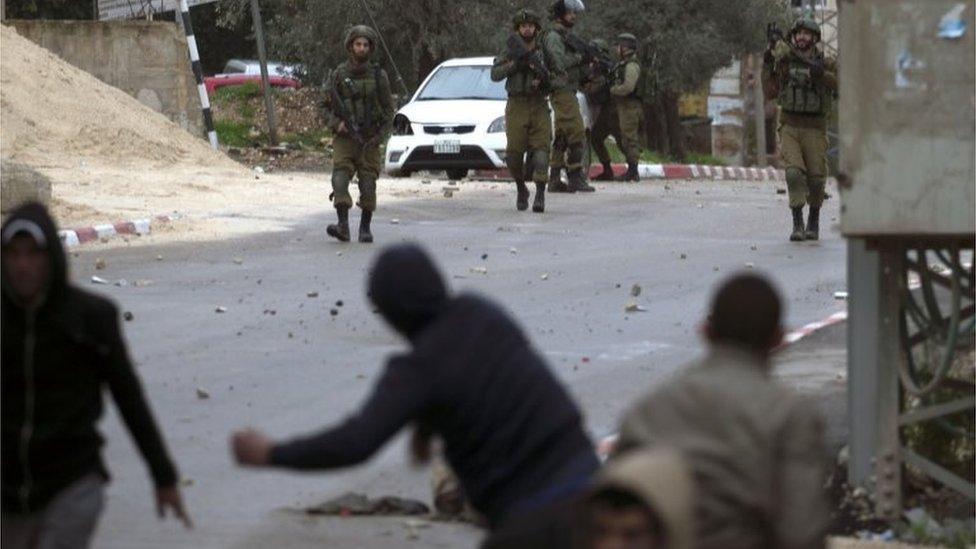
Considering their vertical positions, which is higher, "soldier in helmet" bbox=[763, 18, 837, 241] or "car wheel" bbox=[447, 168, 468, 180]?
"soldier in helmet" bbox=[763, 18, 837, 241]

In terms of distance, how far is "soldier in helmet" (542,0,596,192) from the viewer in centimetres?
2094

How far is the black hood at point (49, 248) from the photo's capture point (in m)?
5.21

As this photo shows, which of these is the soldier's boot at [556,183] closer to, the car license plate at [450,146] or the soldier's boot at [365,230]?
the car license plate at [450,146]

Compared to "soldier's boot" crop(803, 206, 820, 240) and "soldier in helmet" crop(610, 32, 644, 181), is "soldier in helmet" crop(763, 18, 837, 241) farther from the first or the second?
"soldier in helmet" crop(610, 32, 644, 181)

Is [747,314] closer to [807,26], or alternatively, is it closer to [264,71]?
[807,26]

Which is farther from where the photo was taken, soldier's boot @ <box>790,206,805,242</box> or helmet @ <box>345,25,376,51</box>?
soldier's boot @ <box>790,206,805,242</box>

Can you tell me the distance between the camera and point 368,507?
7.95 m

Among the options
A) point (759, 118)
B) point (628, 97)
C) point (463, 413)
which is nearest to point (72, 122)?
point (628, 97)

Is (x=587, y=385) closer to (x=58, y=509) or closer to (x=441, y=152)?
(x=58, y=509)

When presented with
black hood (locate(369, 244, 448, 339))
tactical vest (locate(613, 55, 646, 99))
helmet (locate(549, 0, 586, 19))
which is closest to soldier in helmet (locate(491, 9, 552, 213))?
helmet (locate(549, 0, 586, 19))

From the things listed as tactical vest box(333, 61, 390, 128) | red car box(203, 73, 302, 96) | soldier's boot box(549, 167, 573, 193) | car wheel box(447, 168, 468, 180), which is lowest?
car wheel box(447, 168, 468, 180)

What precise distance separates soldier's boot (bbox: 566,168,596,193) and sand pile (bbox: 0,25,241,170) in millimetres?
4759

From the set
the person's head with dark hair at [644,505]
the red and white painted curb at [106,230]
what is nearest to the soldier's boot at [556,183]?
the red and white painted curb at [106,230]

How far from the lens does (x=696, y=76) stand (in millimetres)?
40375
